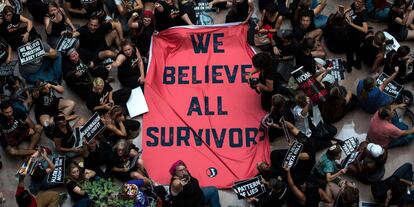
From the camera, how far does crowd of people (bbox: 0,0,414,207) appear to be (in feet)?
37.0

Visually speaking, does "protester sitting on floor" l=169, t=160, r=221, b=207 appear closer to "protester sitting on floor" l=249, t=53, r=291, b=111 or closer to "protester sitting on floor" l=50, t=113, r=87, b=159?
"protester sitting on floor" l=50, t=113, r=87, b=159

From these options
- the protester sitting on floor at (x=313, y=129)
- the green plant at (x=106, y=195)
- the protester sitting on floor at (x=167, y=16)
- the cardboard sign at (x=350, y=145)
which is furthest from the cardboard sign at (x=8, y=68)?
the cardboard sign at (x=350, y=145)

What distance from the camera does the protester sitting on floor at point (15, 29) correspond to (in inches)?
500

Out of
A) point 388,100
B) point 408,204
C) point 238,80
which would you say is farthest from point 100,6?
point 408,204

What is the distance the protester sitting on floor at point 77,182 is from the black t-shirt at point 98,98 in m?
1.41

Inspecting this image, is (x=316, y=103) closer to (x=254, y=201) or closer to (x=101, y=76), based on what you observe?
(x=254, y=201)

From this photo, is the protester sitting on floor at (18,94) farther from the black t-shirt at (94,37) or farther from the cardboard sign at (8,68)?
the black t-shirt at (94,37)

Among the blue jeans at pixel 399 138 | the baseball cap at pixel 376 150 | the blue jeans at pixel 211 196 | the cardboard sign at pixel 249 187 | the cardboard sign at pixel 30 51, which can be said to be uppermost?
the cardboard sign at pixel 30 51

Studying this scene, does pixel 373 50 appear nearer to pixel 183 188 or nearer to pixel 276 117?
pixel 276 117

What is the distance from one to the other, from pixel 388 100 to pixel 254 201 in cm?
299

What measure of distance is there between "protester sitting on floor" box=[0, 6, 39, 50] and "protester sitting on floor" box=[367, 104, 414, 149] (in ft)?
19.5

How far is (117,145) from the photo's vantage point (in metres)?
11.5

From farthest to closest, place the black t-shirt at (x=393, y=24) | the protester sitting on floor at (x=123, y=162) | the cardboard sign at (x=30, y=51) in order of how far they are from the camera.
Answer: the black t-shirt at (x=393, y=24)
the cardboard sign at (x=30, y=51)
the protester sitting on floor at (x=123, y=162)

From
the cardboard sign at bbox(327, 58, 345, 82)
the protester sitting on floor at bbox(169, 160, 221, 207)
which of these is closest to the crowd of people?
the protester sitting on floor at bbox(169, 160, 221, 207)
